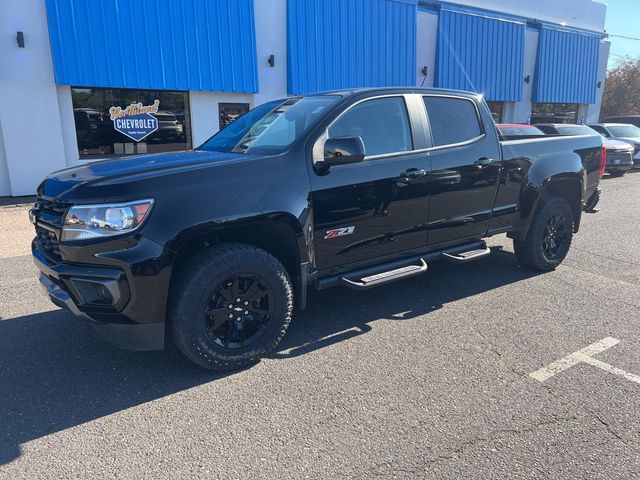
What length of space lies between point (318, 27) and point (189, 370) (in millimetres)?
12592

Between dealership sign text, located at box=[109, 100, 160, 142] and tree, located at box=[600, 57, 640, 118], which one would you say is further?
tree, located at box=[600, 57, 640, 118]

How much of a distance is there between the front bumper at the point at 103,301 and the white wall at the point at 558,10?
19.4m

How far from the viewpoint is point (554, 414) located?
2922 millimetres

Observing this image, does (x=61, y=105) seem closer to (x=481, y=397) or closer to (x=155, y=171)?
(x=155, y=171)

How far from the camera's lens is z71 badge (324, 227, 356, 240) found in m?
3.74

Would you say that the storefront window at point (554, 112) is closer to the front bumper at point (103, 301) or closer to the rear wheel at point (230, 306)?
the rear wheel at point (230, 306)

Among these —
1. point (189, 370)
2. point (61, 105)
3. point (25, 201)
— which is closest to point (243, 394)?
point (189, 370)

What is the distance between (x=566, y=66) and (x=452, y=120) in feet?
70.6

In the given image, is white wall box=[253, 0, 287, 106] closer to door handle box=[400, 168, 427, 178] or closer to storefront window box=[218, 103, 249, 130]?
storefront window box=[218, 103, 249, 130]

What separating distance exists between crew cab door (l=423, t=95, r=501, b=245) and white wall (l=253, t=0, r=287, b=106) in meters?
9.50

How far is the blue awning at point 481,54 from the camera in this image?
695 inches

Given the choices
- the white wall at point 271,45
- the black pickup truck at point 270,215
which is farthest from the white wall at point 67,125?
the black pickup truck at point 270,215

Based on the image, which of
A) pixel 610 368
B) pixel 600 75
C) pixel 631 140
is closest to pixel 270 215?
pixel 610 368

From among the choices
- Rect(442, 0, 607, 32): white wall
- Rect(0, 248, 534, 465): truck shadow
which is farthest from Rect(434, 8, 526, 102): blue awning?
Rect(0, 248, 534, 465): truck shadow
